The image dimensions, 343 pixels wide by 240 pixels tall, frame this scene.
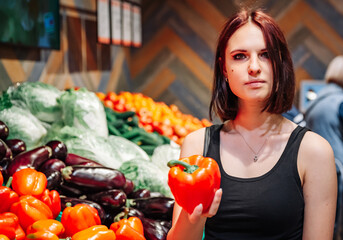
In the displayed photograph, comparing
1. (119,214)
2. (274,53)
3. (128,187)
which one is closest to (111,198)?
(119,214)

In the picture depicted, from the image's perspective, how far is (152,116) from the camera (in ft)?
14.2

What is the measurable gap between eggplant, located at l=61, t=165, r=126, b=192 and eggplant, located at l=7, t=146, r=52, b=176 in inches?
5.1

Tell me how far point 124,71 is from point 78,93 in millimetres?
3136

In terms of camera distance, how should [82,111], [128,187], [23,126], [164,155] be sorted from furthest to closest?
[164,155] < [82,111] < [23,126] < [128,187]

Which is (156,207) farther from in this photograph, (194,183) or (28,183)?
(194,183)

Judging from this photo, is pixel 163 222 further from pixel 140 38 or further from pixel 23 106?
pixel 140 38

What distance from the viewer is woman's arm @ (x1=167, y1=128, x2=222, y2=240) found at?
3.98ft

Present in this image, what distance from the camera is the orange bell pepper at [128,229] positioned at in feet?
5.41

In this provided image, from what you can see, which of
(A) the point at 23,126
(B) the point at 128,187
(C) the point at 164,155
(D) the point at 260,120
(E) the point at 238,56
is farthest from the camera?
(C) the point at 164,155

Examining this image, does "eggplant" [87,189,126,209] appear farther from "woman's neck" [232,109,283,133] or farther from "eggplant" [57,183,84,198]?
"woman's neck" [232,109,283,133]

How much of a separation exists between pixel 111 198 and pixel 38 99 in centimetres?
126

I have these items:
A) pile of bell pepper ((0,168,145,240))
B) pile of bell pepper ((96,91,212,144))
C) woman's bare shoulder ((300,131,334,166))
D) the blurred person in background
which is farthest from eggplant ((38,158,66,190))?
the blurred person in background

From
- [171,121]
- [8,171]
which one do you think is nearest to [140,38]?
[171,121]

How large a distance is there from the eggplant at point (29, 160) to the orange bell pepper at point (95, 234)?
1.86 feet
